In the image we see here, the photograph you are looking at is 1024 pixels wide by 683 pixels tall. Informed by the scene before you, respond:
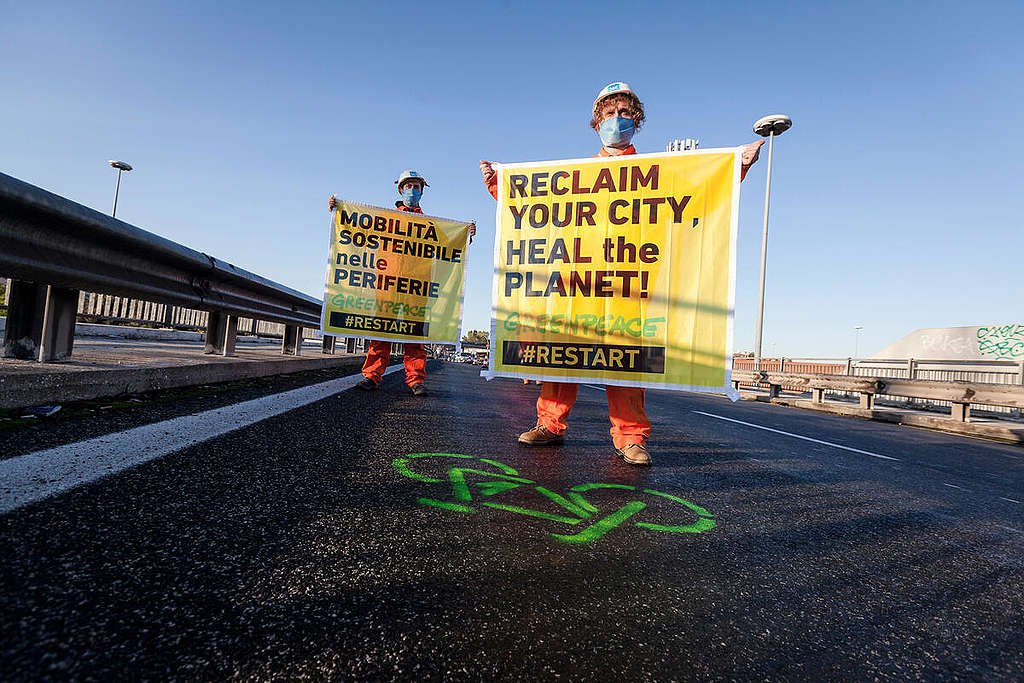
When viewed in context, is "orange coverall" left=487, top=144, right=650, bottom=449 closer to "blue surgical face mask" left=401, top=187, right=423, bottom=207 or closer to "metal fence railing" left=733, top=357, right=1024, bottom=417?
"blue surgical face mask" left=401, top=187, right=423, bottom=207

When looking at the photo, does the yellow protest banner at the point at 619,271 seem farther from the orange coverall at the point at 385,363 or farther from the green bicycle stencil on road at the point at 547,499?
the orange coverall at the point at 385,363

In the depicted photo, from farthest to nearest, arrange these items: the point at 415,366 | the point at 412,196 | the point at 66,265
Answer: the point at 412,196
the point at 415,366
the point at 66,265

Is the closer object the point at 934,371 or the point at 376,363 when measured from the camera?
the point at 376,363

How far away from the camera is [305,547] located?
4.18 feet

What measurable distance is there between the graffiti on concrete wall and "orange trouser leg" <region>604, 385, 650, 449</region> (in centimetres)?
3403

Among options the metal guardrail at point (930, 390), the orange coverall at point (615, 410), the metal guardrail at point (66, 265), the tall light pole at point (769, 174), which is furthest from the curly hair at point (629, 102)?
the tall light pole at point (769, 174)

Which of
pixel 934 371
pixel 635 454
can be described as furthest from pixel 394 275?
pixel 934 371

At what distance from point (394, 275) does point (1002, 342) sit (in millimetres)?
36745

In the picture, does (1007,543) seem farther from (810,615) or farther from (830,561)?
(810,615)

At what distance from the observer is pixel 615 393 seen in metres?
3.25

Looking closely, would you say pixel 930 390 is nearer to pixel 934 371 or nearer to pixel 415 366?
pixel 934 371

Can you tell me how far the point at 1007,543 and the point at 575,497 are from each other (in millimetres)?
1793

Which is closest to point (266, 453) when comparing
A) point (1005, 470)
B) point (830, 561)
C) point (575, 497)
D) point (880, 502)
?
point (575, 497)

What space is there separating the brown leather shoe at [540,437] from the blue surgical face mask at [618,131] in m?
2.14
